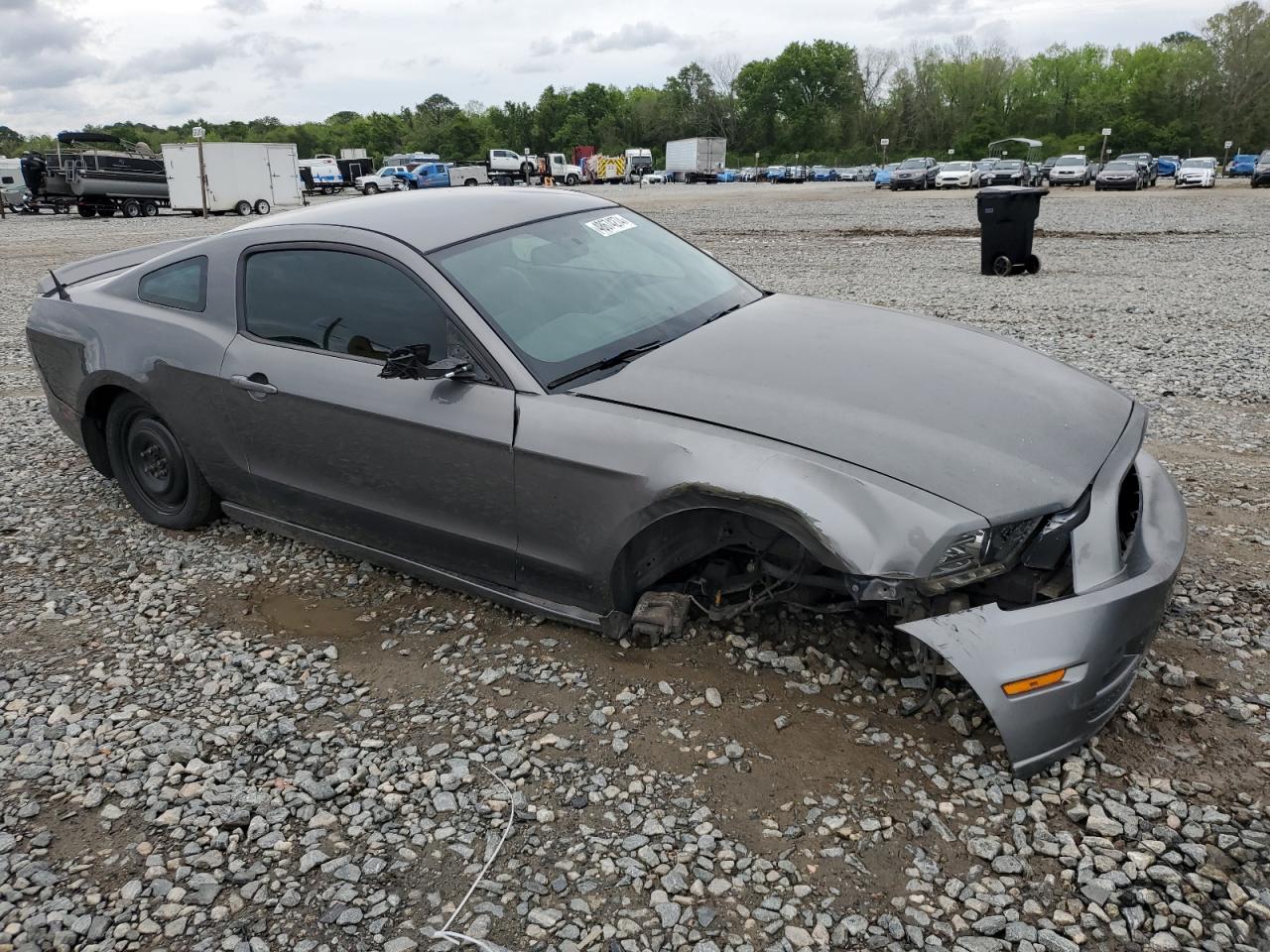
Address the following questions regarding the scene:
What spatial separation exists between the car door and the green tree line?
79.9 m

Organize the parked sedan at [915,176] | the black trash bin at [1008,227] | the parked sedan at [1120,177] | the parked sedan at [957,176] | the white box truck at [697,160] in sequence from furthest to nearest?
1. the white box truck at [697,160]
2. the parked sedan at [915,176]
3. the parked sedan at [957,176]
4. the parked sedan at [1120,177]
5. the black trash bin at [1008,227]

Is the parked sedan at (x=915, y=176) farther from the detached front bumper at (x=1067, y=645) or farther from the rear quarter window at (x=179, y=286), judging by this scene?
the detached front bumper at (x=1067, y=645)

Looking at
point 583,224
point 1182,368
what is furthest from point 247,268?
point 1182,368

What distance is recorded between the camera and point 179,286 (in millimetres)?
4012

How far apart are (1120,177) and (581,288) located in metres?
38.7

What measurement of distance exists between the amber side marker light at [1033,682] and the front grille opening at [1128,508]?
512mm

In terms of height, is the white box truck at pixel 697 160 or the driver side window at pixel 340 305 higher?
the white box truck at pixel 697 160

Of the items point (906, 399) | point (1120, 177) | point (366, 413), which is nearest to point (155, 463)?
point (366, 413)

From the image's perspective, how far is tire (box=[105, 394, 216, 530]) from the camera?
4.21 meters

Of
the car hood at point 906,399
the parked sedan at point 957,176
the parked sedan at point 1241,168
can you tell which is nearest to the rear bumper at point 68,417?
the car hood at point 906,399

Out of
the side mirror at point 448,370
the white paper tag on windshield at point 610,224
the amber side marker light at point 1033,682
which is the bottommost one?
the amber side marker light at point 1033,682

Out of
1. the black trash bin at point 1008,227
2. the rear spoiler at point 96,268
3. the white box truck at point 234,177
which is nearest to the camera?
the rear spoiler at point 96,268

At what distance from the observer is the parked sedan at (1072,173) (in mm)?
39594

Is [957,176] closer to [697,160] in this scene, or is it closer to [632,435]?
[697,160]
